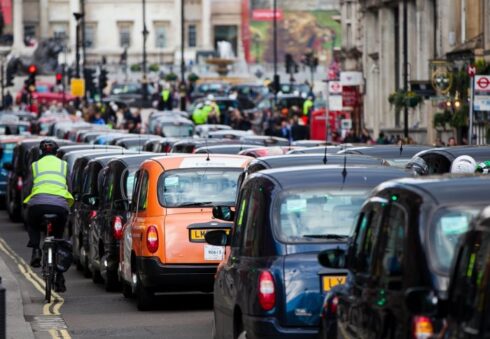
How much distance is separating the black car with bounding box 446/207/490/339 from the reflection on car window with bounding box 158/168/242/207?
963 centimetres

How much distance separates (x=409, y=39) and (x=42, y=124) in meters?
14.8

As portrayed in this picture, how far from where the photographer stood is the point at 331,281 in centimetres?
1138

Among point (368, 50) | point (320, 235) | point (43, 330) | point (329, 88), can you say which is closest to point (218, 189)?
point (43, 330)

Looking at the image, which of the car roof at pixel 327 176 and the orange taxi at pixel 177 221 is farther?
the orange taxi at pixel 177 221

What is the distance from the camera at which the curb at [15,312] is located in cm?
1564

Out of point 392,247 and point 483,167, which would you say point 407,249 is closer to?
point 392,247

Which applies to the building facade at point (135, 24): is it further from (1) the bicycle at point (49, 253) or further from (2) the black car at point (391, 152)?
(1) the bicycle at point (49, 253)

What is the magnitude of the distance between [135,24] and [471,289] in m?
170

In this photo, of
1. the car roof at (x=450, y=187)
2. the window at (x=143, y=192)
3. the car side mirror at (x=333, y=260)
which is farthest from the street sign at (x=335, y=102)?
the car roof at (x=450, y=187)

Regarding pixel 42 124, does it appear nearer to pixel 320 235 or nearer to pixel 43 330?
pixel 43 330

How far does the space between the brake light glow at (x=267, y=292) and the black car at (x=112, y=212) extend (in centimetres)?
837

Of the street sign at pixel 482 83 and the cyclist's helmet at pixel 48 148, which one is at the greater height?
the street sign at pixel 482 83

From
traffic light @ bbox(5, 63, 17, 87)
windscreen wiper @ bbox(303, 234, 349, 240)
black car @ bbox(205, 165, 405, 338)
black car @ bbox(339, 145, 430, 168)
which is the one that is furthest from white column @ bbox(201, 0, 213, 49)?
→ windscreen wiper @ bbox(303, 234, 349, 240)

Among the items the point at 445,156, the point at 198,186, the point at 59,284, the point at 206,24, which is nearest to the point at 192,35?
the point at 206,24
